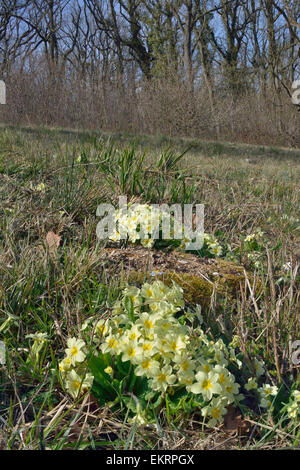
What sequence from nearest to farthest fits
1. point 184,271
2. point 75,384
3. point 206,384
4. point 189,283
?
point 206,384 → point 75,384 → point 189,283 → point 184,271

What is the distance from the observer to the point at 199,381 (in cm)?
113

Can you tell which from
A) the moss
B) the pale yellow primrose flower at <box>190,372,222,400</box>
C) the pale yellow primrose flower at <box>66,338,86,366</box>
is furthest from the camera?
the moss

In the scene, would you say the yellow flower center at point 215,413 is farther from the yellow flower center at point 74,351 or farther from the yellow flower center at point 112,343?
the yellow flower center at point 74,351

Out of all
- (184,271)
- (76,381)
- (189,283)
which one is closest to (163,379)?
(76,381)

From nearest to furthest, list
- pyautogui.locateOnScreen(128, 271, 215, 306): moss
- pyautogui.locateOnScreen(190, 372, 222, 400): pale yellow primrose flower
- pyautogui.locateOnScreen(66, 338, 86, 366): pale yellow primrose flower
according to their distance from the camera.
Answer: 1. pyautogui.locateOnScreen(190, 372, 222, 400): pale yellow primrose flower
2. pyautogui.locateOnScreen(66, 338, 86, 366): pale yellow primrose flower
3. pyautogui.locateOnScreen(128, 271, 215, 306): moss

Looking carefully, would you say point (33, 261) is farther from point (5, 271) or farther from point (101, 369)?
point (101, 369)

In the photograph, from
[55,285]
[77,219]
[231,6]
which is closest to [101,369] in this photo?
[55,285]

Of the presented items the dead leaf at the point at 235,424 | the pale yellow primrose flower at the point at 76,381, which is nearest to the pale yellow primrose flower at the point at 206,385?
the dead leaf at the point at 235,424

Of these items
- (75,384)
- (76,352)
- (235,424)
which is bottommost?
(235,424)

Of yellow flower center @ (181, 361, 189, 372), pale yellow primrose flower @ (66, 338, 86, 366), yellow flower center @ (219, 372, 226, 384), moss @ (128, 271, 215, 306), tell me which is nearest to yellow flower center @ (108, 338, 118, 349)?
pale yellow primrose flower @ (66, 338, 86, 366)

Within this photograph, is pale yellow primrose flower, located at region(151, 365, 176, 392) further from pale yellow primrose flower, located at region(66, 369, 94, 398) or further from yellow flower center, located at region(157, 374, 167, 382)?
pale yellow primrose flower, located at region(66, 369, 94, 398)

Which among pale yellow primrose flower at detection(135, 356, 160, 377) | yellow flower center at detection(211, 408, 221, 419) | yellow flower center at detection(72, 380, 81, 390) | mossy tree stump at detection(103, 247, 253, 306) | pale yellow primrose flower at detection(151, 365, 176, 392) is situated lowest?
yellow flower center at detection(211, 408, 221, 419)

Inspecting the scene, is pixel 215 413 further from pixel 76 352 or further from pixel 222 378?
pixel 76 352

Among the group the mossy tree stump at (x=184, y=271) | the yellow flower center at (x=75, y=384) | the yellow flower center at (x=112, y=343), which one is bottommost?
the yellow flower center at (x=75, y=384)
